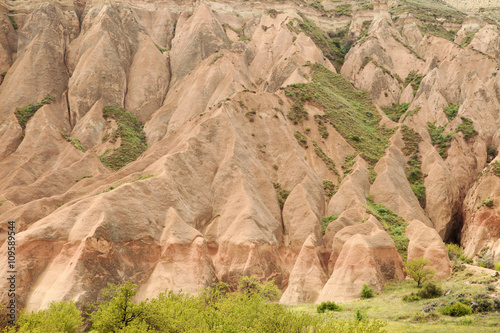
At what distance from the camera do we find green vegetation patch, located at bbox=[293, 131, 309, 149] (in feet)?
206

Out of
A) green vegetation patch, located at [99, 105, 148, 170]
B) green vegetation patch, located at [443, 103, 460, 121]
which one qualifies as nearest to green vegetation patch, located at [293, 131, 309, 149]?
green vegetation patch, located at [99, 105, 148, 170]

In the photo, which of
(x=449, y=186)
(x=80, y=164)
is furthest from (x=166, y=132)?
(x=449, y=186)

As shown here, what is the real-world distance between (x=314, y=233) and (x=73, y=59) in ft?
187

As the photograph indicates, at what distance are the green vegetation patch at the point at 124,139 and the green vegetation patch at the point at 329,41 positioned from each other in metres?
35.4

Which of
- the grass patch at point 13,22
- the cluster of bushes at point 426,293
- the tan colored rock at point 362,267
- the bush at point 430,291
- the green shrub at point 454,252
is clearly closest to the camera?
the cluster of bushes at point 426,293

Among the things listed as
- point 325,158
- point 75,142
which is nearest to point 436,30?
point 325,158

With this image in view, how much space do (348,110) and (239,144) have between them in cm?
2161

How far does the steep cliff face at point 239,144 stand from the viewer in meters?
42.0

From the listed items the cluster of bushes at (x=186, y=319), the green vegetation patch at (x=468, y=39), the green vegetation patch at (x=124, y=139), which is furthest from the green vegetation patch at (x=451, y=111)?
the cluster of bushes at (x=186, y=319)

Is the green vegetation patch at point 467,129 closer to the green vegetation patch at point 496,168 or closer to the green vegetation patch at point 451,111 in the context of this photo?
the green vegetation patch at point 451,111

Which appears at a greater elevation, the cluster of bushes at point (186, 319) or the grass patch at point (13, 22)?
the grass patch at point (13, 22)

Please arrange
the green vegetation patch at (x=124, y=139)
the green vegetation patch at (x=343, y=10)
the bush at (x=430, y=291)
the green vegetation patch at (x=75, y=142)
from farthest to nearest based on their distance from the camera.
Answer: the green vegetation patch at (x=343, y=10)
the green vegetation patch at (x=75, y=142)
the green vegetation patch at (x=124, y=139)
the bush at (x=430, y=291)

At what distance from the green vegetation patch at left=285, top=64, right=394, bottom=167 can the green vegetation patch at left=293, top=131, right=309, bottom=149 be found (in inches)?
187

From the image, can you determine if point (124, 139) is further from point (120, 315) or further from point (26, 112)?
point (120, 315)
